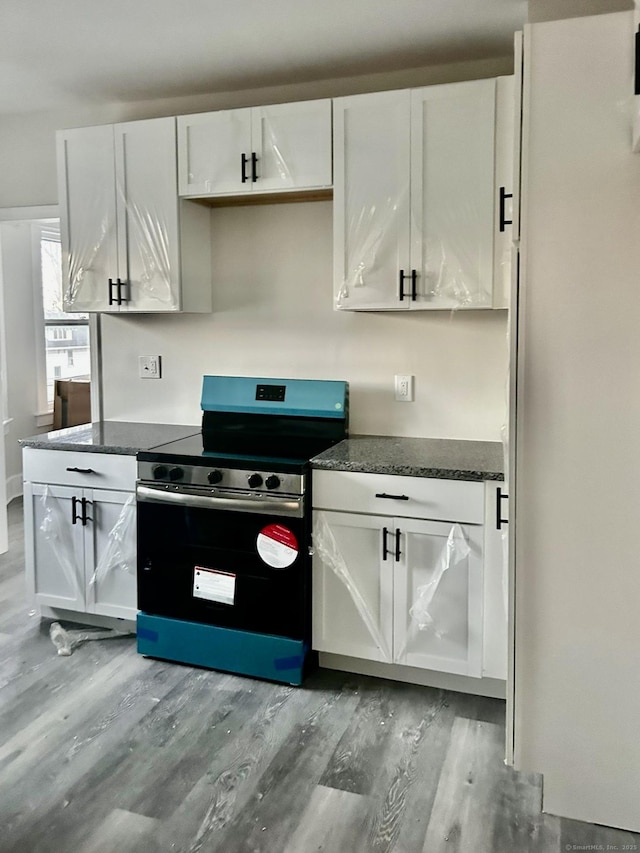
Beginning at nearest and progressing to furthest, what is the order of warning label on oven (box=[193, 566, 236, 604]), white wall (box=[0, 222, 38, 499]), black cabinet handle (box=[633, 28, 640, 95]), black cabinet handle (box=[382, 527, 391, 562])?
black cabinet handle (box=[633, 28, 640, 95]) < black cabinet handle (box=[382, 527, 391, 562]) < warning label on oven (box=[193, 566, 236, 604]) < white wall (box=[0, 222, 38, 499])

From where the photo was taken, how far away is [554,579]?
190 cm

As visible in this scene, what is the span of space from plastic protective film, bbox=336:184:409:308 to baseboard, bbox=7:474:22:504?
3.47 meters

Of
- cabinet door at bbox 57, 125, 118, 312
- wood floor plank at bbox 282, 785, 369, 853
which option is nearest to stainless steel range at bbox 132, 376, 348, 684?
wood floor plank at bbox 282, 785, 369, 853

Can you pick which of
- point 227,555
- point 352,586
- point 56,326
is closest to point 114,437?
point 227,555

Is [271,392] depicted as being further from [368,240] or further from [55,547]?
[55,547]

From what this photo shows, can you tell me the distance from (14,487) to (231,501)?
325 centimetres

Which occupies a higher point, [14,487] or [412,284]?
[412,284]

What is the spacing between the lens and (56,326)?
5.77m

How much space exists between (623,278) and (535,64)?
571mm

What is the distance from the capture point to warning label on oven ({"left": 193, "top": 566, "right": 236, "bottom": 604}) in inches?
108

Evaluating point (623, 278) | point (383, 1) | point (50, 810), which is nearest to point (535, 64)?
point (623, 278)

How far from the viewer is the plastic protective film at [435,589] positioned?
251 cm

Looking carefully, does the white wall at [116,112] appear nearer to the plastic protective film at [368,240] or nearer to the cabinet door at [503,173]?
the cabinet door at [503,173]

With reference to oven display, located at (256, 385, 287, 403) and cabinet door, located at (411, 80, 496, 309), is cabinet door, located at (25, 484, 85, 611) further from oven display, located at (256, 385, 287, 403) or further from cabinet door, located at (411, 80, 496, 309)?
cabinet door, located at (411, 80, 496, 309)
